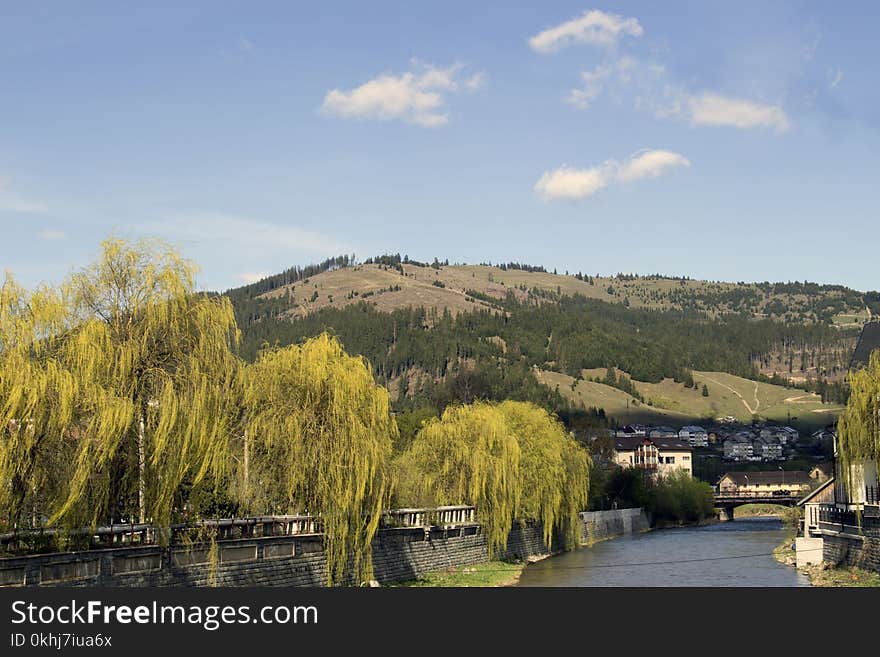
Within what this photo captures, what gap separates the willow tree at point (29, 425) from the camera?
89.2ft

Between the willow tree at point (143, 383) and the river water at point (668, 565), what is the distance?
25.3m

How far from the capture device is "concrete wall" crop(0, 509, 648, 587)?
2786 centimetres

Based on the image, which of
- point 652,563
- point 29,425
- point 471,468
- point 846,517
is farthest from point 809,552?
point 29,425

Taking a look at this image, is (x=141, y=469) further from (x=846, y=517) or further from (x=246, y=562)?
(x=846, y=517)

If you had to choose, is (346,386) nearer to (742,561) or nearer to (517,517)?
(517,517)

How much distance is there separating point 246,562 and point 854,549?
3189 cm

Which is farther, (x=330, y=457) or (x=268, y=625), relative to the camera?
(x=330, y=457)

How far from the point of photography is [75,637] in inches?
819

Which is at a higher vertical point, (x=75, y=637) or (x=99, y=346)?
(x=99, y=346)

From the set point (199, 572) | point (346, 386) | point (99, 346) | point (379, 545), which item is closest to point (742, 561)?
point (379, 545)

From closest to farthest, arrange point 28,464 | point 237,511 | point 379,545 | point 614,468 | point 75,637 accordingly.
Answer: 1. point 75,637
2. point 28,464
3. point 237,511
4. point 379,545
5. point 614,468

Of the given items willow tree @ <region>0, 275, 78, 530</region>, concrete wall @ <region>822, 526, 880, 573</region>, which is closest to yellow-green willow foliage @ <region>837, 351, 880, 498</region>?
concrete wall @ <region>822, 526, 880, 573</region>

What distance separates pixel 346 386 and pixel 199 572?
9.95 metres

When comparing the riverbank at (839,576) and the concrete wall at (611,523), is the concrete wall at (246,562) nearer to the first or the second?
the riverbank at (839,576)
